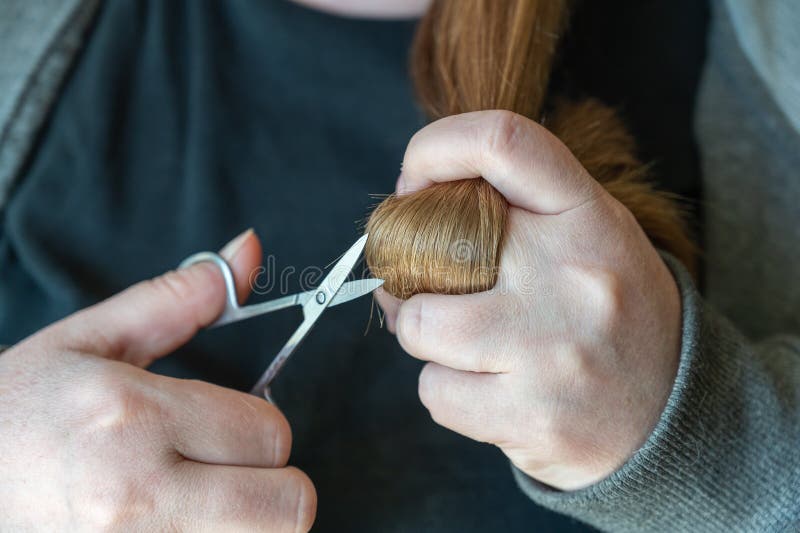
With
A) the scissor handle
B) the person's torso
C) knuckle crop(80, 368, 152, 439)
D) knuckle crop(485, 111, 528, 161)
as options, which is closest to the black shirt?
the scissor handle

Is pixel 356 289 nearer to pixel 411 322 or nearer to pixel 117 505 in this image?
pixel 411 322

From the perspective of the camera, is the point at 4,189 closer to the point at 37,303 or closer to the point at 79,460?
the point at 37,303

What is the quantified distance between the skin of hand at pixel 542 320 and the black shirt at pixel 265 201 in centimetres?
17

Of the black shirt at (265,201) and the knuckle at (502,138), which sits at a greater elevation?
the knuckle at (502,138)

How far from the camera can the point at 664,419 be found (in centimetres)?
62

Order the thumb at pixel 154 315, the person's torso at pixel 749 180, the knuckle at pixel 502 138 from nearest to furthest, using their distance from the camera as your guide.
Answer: the knuckle at pixel 502 138
the thumb at pixel 154 315
the person's torso at pixel 749 180

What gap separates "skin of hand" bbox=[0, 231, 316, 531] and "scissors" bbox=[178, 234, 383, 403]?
0.20 feet

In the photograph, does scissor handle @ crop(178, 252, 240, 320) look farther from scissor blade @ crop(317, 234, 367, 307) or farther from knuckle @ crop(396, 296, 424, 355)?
knuckle @ crop(396, 296, 424, 355)

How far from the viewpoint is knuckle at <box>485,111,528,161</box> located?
0.57 meters

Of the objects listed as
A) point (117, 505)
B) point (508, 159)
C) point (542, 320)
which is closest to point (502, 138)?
point (508, 159)

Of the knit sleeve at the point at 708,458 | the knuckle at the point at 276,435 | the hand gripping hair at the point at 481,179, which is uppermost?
the hand gripping hair at the point at 481,179

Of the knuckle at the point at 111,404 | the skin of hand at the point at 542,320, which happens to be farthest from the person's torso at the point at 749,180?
the knuckle at the point at 111,404

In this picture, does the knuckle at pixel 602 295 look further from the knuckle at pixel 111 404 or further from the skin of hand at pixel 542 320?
the knuckle at pixel 111 404

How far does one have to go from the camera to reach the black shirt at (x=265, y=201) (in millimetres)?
762
